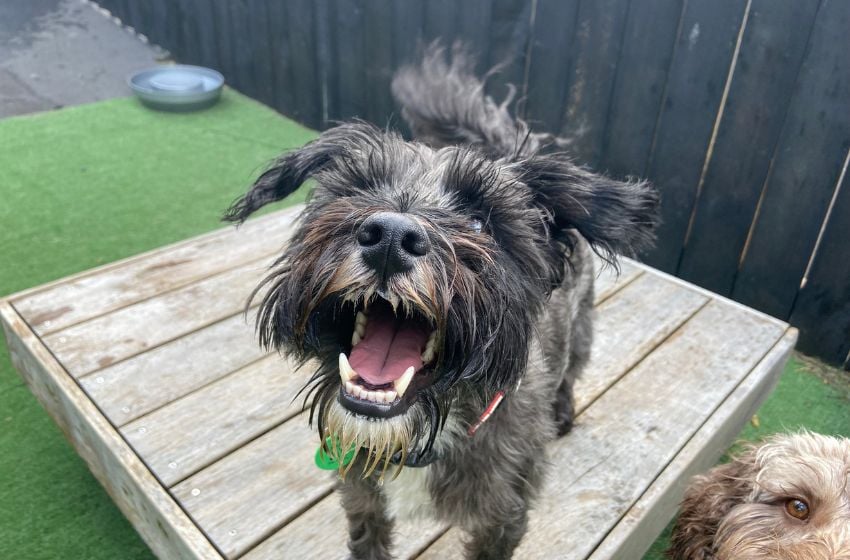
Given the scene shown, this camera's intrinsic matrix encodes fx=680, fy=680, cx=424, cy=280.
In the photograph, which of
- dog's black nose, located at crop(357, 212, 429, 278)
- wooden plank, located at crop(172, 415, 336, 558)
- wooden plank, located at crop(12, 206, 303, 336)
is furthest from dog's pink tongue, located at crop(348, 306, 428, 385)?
wooden plank, located at crop(12, 206, 303, 336)

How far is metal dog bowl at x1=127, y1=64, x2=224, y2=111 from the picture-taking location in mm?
6277

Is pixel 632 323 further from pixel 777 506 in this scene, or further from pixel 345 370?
pixel 345 370

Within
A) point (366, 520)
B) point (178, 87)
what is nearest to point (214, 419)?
point (366, 520)

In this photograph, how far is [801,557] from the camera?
1.54m

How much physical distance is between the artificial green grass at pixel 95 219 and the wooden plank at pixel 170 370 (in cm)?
47

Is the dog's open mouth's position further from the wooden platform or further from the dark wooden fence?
the dark wooden fence

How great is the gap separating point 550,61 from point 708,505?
10.5 ft

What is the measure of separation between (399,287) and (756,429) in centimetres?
276

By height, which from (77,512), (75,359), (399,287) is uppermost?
(399,287)

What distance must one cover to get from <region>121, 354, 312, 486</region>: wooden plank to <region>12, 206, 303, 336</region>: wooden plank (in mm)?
654

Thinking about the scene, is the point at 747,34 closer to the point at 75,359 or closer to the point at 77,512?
the point at 75,359

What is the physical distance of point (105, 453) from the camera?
8.07 ft

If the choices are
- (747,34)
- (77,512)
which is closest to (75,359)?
(77,512)

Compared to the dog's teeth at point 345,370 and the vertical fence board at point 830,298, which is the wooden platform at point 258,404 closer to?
the vertical fence board at point 830,298
